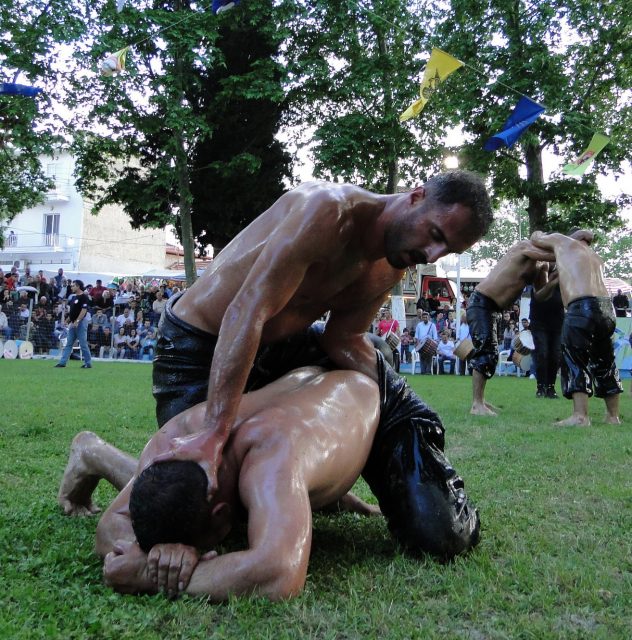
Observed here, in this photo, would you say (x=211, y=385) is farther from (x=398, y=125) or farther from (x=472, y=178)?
(x=398, y=125)

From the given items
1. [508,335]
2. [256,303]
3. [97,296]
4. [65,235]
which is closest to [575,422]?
[256,303]

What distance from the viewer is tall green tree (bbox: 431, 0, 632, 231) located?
682 inches

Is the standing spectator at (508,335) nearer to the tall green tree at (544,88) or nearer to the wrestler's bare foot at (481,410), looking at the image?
the tall green tree at (544,88)

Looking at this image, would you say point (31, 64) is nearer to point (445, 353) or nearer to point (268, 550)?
point (445, 353)

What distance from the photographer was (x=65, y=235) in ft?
128

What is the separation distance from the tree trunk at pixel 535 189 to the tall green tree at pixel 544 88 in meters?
0.03

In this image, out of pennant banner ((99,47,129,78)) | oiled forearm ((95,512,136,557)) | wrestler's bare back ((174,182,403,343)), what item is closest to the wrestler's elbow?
oiled forearm ((95,512,136,557))

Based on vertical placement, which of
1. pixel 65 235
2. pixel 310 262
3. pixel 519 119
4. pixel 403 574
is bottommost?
pixel 403 574

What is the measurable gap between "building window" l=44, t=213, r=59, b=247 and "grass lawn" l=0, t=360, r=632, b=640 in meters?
37.5

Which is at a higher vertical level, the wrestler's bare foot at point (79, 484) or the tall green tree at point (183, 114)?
the tall green tree at point (183, 114)

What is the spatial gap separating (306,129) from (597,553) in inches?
754

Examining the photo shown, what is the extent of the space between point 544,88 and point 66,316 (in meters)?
13.3

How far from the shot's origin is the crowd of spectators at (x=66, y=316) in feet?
55.6

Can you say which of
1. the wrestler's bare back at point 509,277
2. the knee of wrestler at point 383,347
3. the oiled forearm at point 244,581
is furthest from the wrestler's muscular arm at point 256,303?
the wrestler's bare back at point 509,277
